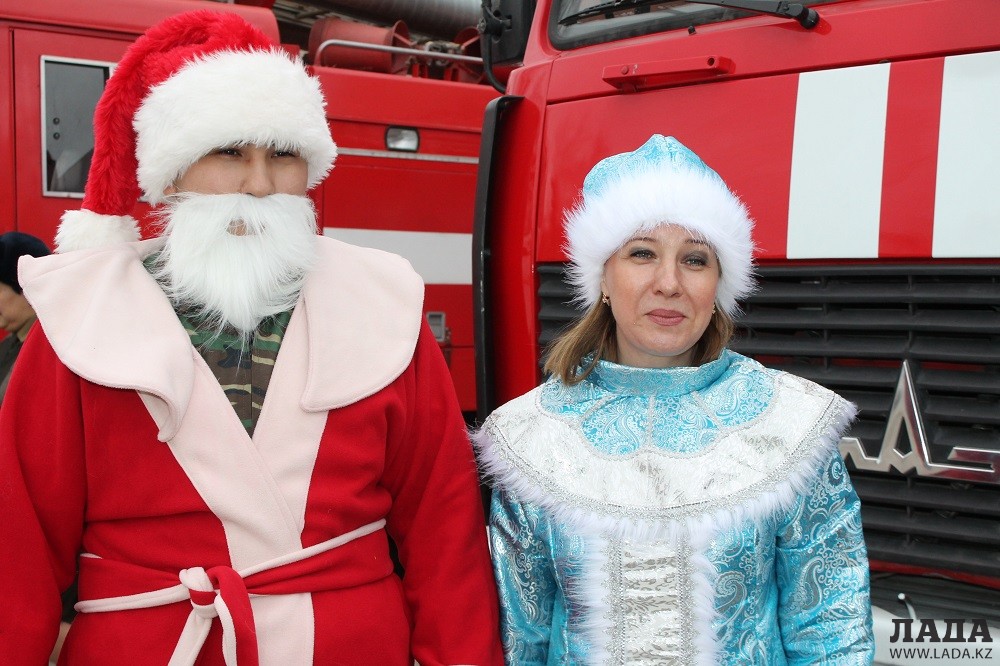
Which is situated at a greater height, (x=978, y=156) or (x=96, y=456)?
(x=978, y=156)

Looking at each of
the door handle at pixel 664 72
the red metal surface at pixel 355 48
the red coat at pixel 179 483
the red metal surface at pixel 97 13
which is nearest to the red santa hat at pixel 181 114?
the red coat at pixel 179 483

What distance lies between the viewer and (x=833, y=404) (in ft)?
5.59

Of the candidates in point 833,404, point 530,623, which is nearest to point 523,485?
point 530,623

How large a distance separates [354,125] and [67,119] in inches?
45.1

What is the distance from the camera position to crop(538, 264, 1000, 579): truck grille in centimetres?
220

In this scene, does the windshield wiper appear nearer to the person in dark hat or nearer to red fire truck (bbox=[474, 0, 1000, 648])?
red fire truck (bbox=[474, 0, 1000, 648])

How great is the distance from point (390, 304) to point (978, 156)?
1.27 m

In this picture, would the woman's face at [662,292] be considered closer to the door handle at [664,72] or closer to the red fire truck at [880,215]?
the red fire truck at [880,215]

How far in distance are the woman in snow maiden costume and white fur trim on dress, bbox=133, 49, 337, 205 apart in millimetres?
557

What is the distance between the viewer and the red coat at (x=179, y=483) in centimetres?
159

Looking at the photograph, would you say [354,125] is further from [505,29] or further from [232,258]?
[232,258]

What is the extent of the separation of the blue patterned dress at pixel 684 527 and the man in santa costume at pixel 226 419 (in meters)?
0.12

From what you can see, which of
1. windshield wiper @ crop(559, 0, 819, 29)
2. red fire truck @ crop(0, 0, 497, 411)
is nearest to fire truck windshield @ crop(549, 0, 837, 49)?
windshield wiper @ crop(559, 0, 819, 29)

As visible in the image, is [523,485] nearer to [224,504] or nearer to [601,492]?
[601,492]
